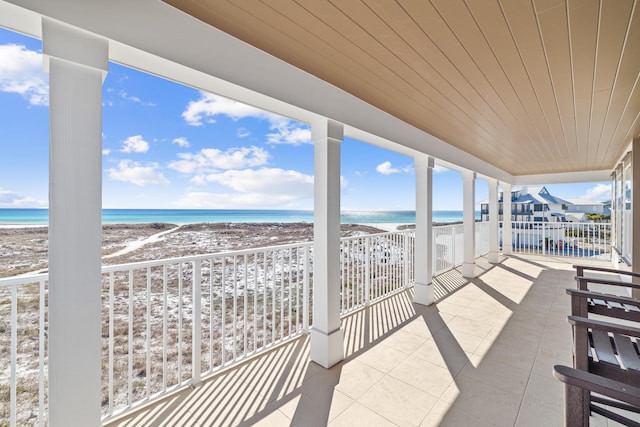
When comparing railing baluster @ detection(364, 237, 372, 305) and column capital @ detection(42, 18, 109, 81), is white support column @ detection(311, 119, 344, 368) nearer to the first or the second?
railing baluster @ detection(364, 237, 372, 305)

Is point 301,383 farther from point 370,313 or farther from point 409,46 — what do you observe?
point 409,46

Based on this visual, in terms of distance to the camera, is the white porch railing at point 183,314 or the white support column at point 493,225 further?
the white support column at point 493,225

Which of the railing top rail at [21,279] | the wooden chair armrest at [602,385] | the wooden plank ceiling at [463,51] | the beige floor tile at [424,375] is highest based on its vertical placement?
the wooden plank ceiling at [463,51]

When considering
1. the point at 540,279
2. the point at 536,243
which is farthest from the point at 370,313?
the point at 536,243

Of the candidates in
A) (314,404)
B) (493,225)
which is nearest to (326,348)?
(314,404)

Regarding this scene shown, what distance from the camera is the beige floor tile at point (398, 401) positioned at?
71.7 inches

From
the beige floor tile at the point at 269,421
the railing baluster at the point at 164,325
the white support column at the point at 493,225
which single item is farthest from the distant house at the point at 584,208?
the railing baluster at the point at 164,325

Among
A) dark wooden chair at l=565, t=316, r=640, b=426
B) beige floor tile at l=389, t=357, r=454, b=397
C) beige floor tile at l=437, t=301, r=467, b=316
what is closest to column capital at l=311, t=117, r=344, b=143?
dark wooden chair at l=565, t=316, r=640, b=426

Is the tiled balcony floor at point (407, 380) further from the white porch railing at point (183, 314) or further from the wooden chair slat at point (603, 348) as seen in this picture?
the wooden chair slat at point (603, 348)

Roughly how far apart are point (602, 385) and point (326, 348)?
71.4 inches

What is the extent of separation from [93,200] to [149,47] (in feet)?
2.54

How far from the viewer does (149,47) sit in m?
1.36

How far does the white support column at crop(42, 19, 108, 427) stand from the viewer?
1142 millimetres

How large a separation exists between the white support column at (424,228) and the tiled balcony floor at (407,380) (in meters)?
0.37
